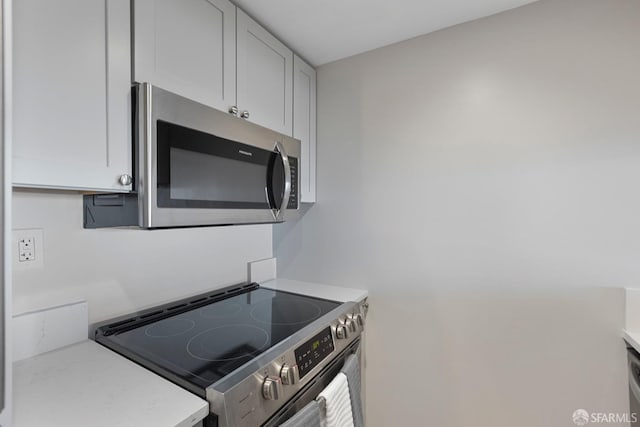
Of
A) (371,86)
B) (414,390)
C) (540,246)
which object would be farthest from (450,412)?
(371,86)

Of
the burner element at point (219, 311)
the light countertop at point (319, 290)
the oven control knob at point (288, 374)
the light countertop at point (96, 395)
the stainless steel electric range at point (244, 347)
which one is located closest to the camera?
the light countertop at point (96, 395)

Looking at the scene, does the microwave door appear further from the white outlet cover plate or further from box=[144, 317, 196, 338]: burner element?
the white outlet cover plate

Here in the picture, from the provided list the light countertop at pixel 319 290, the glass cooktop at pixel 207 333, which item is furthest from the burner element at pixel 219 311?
the light countertop at pixel 319 290

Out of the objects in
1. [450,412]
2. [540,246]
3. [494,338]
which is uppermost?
[540,246]

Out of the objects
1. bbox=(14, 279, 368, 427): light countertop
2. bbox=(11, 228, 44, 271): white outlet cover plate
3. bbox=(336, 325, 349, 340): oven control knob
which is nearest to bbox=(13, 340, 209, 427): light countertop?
bbox=(14, 279, 368, 427): light countertop

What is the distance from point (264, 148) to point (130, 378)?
35.0 inches

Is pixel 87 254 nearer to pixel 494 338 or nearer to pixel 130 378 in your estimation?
pixel 130 378

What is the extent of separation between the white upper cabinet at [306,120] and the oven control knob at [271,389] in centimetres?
100

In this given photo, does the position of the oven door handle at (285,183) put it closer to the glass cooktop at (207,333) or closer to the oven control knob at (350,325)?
the glass cooktop at (207,333)

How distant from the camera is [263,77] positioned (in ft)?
4.48

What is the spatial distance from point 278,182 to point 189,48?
1.90 ft

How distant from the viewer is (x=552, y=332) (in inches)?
49.2

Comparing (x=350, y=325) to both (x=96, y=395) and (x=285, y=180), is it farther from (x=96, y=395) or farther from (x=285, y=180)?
(x=96, y=395)

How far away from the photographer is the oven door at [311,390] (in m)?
0.90
